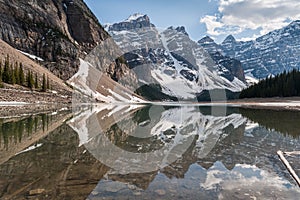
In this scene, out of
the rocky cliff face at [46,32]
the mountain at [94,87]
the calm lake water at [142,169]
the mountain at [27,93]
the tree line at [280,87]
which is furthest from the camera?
the rocky cliff face at [46,32]

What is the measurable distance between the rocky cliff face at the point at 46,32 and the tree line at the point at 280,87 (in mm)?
93006

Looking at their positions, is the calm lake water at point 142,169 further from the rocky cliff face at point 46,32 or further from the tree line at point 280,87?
the rocky cliff face at point 46,32

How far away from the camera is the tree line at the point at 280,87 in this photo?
98.8 m

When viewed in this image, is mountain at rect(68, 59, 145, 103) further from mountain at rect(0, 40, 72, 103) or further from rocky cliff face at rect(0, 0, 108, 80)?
mountain at rect(0, 40, 72, 103)

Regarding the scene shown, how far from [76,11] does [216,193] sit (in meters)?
189

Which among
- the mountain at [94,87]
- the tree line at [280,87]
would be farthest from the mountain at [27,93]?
the tree line at [280,87]

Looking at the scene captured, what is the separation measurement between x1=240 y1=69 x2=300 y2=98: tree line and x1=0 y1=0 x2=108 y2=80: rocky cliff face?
3662 inches

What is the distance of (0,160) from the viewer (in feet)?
35.7

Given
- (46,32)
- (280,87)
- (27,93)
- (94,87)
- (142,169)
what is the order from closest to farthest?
(142,169)
(27,93)
(280,87)
(94,87)
(46,32)

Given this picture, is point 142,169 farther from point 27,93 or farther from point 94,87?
point 94,87

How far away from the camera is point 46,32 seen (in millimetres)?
137125

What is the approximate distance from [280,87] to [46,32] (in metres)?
121

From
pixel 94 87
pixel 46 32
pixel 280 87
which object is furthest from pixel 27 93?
pixel 280 87

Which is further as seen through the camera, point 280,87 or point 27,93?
point 280,87
